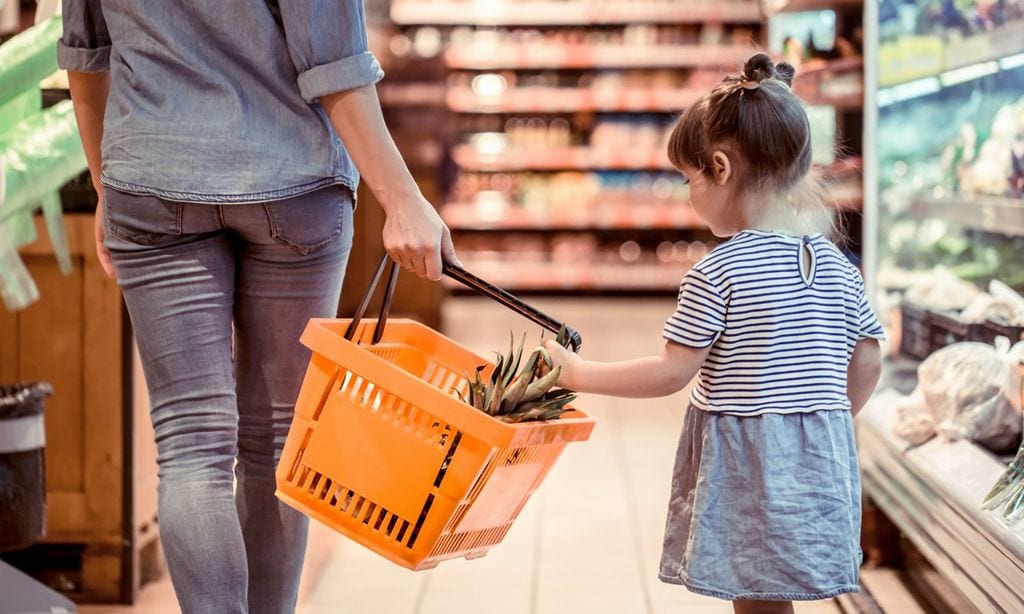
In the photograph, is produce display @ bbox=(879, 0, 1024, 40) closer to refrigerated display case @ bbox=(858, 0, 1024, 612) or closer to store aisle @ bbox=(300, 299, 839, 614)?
refrigerated display case @ bbox=(858, 0, 1024, 612)

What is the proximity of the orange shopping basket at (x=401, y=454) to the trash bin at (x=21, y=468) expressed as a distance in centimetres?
91

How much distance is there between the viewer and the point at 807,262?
199 centimetres

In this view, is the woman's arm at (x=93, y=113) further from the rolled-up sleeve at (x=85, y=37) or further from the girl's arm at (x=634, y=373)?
the girl's arm at (x=634, y=373)

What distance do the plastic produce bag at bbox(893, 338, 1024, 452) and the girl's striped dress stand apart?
1039 mm

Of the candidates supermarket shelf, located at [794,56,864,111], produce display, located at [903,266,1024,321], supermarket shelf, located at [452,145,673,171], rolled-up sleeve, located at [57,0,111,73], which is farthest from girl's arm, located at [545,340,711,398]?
supermarket shelf, located at [452,145,673,171]

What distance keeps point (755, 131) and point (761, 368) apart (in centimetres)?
35

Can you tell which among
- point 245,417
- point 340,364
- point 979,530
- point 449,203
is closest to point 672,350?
point 340,364

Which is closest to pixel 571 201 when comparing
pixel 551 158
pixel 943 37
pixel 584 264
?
pixel 551 158

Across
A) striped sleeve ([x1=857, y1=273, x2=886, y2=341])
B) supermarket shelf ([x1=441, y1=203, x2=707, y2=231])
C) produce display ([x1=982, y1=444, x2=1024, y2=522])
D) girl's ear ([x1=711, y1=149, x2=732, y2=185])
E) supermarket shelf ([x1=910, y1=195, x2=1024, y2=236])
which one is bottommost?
supermarket shelf ([x1=441, y1=203, x2=707, y2=231])

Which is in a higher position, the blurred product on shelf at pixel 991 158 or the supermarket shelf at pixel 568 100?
the supermarket shelf at pixel 568 100

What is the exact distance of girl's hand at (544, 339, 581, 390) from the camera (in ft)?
6.30

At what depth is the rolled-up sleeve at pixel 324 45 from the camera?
72.3 inches

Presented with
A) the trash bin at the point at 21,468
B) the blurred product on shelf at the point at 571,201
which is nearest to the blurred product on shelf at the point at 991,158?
the trash bin at the point at 21,468

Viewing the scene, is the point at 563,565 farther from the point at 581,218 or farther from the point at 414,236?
the point at 581,218
